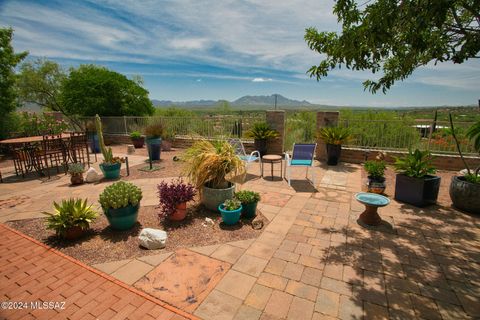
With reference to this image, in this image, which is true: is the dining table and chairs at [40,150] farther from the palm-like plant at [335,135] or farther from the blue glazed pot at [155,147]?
the palm-like plant at [335,135]

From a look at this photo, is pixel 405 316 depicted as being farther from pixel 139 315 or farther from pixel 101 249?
pixel 101 249

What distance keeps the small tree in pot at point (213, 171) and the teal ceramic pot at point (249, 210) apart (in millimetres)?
398

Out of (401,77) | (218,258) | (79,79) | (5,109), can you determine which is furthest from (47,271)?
(79,79)

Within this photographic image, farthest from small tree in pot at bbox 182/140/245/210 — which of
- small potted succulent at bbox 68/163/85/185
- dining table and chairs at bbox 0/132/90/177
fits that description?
dining table and chairs at bbox 0/132/90/177

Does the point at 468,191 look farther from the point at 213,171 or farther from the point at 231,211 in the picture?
the point at 213,171

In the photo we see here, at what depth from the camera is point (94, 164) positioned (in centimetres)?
846

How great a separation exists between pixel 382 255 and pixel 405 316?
38.9 inches

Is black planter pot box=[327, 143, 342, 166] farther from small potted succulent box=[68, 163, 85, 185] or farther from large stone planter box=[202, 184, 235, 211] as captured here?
small potted succulent box=[68, 163, 85, 185]

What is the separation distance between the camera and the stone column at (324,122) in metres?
8.00

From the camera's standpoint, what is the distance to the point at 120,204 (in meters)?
3.50

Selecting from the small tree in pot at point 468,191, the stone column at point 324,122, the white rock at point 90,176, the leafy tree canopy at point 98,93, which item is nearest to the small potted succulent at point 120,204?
the white rock at point 90,176

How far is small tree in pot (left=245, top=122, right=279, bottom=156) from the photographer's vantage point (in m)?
8.20

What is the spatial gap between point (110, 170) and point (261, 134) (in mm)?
4720

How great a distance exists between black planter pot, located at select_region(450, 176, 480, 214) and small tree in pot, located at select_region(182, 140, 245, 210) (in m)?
3.97
